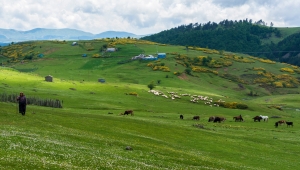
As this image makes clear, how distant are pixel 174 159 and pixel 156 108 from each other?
212ft

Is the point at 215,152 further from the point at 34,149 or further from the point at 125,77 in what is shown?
the point at 125,77

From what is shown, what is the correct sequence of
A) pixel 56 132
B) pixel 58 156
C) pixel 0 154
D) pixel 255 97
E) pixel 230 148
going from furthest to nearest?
pixel 255 97, pixel 230 148, pixel 56 132, pixel 58 156, pixel 0 154

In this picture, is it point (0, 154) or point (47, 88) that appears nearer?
point (0, 154)

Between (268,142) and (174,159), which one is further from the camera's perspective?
(268,142)

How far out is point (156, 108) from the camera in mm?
96750

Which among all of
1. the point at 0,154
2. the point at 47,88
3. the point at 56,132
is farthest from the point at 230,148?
the point at 47,88

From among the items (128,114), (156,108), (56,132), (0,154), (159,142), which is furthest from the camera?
(156,108)

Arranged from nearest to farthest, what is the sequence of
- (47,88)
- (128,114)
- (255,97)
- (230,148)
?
1. (230,148)
2. (128,114)
3. (47,88)
4. (255,97)

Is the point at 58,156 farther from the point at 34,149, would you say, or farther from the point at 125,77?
the point at 125,77

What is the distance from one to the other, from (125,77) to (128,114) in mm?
107323

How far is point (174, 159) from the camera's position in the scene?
3203 centimetres

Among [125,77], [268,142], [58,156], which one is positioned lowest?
[268,142]

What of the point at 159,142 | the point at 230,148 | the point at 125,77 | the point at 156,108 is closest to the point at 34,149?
the point at 159,142

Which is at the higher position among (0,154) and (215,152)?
(0,154)
